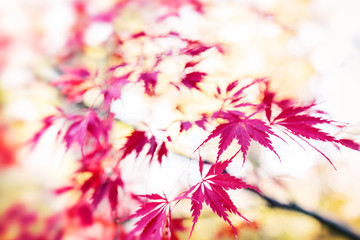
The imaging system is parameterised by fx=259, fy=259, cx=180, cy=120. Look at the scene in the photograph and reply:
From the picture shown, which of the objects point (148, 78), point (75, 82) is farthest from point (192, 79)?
point (75, 82)

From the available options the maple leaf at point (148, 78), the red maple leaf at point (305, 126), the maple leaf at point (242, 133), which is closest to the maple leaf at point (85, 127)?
the maple leaf at point (148, 78)

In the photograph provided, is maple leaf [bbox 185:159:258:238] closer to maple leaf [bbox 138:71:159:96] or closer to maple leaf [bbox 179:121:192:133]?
maple leaf [bbox 179:121:192:133]

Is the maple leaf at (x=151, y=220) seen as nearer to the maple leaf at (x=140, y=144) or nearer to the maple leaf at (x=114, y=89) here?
the maple leaf at (x=140, y=144)

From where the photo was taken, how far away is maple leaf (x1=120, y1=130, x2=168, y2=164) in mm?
756

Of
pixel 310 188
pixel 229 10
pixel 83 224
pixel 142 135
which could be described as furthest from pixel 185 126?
pixel 310 188

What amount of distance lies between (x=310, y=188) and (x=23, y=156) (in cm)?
274

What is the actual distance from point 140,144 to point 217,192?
0.30 m

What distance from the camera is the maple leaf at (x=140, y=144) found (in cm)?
76

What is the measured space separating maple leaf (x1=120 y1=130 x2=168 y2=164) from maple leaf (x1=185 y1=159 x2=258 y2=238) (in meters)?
0.21

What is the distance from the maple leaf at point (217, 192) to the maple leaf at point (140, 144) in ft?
0.68

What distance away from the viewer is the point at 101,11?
1668mm

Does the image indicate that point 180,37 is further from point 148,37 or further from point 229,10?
point 229,10

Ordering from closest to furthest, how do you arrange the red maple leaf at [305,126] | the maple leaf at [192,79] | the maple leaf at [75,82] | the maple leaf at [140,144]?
1. the red maple leaf at [305,126]
2. the maple leaf at [140,144]
3. the maple leaf at [192,79]
4. the maple leaf at [75,82]

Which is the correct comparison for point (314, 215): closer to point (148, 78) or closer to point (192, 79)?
point (192, 79)
